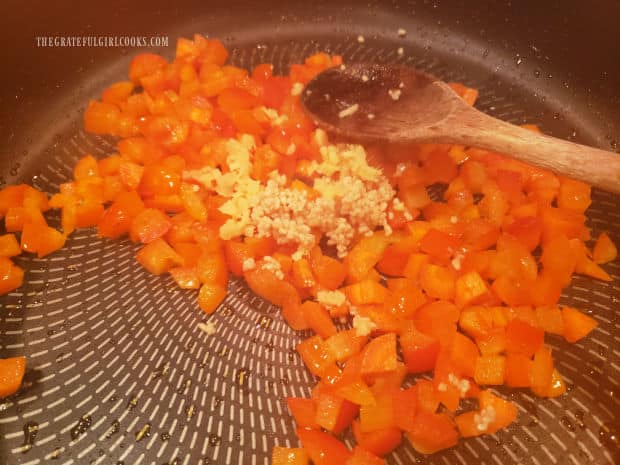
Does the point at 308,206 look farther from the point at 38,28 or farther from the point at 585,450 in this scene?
the point at 38,28

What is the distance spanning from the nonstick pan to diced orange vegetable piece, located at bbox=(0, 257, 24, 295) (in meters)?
0.03

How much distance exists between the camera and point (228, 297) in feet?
5.11

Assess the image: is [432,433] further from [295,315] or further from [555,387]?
[295,315]

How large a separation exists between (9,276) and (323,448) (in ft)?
3.77

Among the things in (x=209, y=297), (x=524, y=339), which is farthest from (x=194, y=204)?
(x=524, y=339)

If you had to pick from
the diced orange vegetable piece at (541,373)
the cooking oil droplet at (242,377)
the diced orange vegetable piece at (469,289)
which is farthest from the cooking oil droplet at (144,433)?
the diced orange vegetable piece at (541,373)

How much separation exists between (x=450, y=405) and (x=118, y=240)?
1230mm

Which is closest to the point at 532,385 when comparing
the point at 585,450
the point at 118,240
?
the point at 585,450

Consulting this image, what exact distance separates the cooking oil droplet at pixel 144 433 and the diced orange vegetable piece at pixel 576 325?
4.25ft

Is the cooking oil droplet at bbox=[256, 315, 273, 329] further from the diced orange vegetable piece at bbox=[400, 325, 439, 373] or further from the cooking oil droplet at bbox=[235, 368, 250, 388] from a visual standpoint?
the diced orange vegetable piece at bbox=[400, 325, 439, 373]

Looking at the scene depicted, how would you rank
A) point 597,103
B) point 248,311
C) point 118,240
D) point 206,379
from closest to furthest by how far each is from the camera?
point 206,379 < point 248,311 < point 118,240 < point 597,103

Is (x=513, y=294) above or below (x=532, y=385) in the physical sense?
above

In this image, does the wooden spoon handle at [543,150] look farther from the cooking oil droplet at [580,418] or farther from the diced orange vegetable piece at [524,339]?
the cooking oil droplet at [580,418]

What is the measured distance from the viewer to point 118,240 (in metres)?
1.64
